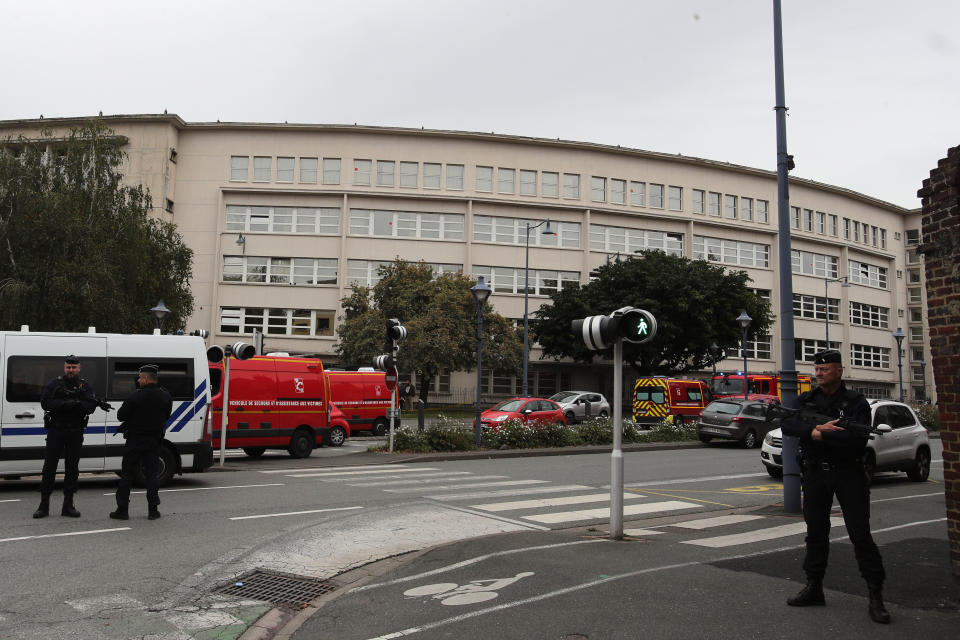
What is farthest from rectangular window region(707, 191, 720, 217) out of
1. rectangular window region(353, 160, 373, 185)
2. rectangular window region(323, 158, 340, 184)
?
rectangular window region(323, 158, 340, 184)

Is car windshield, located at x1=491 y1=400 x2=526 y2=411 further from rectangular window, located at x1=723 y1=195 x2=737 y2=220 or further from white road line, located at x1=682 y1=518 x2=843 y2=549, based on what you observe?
rectangular window, located at x1=723 y1=195 x2=737 y2=220

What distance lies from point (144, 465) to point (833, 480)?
25.1ft

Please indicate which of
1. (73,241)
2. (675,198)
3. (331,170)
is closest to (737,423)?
(73,241)

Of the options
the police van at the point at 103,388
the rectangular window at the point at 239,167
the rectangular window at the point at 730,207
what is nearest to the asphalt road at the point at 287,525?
the police van at the point at 103,388

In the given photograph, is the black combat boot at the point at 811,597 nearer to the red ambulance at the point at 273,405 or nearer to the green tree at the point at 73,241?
the red ambulance at the point at 273,405

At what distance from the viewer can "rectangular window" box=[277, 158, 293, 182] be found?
53500mm

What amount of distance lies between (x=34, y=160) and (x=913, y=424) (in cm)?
3552

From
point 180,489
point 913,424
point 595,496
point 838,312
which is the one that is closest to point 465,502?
point 595,496

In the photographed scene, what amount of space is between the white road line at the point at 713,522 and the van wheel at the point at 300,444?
11372 millimetres

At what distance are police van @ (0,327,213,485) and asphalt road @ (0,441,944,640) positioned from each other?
596mm

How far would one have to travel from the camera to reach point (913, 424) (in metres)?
14.9

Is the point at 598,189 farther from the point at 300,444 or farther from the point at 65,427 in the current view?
the point at 65,427

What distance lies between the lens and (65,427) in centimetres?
903

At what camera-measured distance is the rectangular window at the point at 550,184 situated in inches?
2215
